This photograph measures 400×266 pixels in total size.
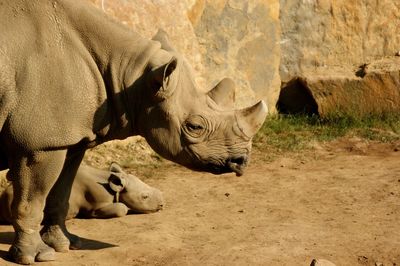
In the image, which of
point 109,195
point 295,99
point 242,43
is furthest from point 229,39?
point 109,195

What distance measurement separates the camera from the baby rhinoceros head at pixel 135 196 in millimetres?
9125

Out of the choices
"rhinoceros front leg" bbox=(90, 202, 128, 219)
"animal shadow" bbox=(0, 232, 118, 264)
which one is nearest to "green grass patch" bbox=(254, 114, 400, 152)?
"rhinoceros front leg" bbox=(90, 202, 128, 219)

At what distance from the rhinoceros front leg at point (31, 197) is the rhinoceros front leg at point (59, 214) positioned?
0.76 feet

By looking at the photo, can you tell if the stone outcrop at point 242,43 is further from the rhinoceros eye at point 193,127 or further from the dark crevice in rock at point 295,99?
the rhinoceros eye at point 193,127

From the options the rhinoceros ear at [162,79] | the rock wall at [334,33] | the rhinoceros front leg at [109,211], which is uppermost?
the rhinoceros ear at [162,79]

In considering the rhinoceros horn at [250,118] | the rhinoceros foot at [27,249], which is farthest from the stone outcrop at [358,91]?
the rhinoceros foot at [27,249]

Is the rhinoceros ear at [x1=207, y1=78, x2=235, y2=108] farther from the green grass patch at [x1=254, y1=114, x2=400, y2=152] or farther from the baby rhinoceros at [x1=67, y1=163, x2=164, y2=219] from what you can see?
the green grass patch at [x1=254, y1=114, x2=400, y2=152]

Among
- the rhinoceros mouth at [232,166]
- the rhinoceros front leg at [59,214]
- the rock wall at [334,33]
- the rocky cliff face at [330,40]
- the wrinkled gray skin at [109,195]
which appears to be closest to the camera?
the rhinoceros mouth at [232,166]

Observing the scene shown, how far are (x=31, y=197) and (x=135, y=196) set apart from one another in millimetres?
1951

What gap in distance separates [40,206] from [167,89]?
3.98 ft

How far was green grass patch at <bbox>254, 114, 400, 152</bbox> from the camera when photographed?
11.7 metres

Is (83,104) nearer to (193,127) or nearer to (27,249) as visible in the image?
(193,127)

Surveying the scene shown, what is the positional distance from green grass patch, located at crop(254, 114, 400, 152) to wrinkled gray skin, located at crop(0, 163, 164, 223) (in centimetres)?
260

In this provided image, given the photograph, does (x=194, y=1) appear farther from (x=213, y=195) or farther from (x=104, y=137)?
(x=104, y=137)
